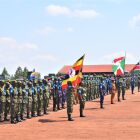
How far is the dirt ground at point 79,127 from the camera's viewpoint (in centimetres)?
1518

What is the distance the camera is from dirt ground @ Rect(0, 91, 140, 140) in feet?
49.8

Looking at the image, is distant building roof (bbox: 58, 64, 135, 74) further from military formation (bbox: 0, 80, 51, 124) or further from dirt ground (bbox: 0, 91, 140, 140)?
military formation (bbox: 0, 80, 51, 124)

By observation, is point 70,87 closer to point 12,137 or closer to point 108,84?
point 12,137

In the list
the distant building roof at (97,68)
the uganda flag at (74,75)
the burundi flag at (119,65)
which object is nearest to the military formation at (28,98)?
the uganda flag at (74,75)

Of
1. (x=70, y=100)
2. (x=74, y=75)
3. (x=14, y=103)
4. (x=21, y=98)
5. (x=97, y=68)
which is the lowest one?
(x=14, y=103)

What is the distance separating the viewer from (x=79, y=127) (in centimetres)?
1734

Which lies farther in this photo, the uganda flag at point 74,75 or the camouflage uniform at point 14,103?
the uganda flag at point 74,75

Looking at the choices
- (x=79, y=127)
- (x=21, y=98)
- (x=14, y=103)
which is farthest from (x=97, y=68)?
(x=79, y=127)

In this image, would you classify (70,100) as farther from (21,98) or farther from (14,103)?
(14,103)

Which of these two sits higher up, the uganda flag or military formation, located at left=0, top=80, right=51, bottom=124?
the uganda flag

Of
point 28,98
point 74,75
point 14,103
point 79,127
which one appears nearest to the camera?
point 79,127

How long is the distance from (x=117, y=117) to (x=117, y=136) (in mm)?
5658

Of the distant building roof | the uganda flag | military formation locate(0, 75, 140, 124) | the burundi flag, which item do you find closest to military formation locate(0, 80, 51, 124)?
military formation locate(0, 75, 140, 124)

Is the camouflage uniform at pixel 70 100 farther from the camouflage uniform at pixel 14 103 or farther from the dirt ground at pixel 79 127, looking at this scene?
the camouflage uniform at pixel 14 103
